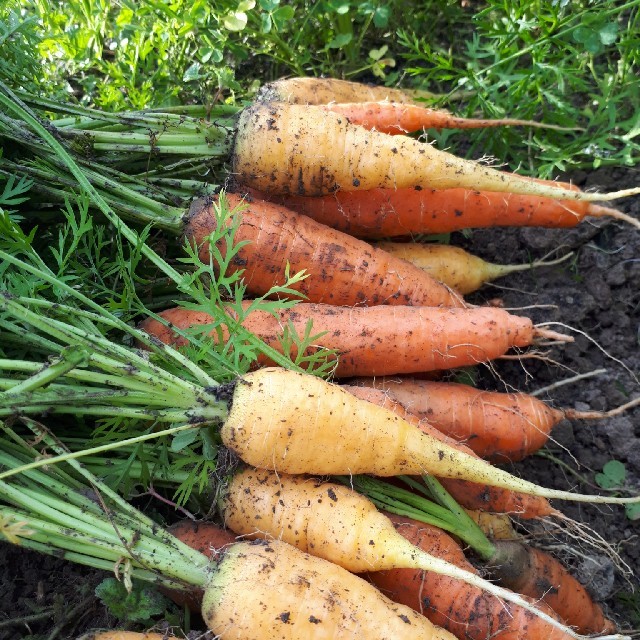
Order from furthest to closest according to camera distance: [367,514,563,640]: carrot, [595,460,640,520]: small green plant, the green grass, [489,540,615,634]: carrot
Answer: the green grass → [595,460,640,520]: small green plant → [489,540,615,634]: carrot → [367,514,563,640]: carrot

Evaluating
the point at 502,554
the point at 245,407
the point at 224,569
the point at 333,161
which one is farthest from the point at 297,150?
the point at 502,554

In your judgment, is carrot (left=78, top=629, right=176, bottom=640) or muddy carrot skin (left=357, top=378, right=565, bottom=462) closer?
carrot (left=78, top=629, right=176, bottom=640)

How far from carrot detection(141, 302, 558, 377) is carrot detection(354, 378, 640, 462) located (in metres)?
0.08

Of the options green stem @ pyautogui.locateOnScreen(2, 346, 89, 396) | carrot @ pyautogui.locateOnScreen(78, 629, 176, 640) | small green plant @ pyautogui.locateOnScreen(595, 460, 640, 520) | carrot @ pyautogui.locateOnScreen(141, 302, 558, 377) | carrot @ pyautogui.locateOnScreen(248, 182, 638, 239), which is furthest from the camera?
carrot @ pyautogui.locateOnScreen(248, 182, 638, 239)

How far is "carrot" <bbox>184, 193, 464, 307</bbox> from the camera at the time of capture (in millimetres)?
2305

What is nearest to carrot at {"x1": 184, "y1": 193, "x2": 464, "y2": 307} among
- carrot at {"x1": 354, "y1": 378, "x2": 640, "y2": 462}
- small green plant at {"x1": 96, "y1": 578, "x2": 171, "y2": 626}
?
carrot at {"x1": 354, "y1": 378, "x2": 640, "y2": 462}

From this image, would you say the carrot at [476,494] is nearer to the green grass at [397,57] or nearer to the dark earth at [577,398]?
the dark earth at [577,398]

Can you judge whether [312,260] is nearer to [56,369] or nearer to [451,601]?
[56,369]

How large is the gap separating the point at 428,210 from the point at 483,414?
85 centimetres

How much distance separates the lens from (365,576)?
6.58 feet

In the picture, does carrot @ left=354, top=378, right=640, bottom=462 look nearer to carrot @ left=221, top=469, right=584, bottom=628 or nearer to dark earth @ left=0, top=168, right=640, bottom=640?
dark earth @ left=0, top=168, right=640, bottom=640

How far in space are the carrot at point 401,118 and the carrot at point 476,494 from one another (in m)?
1.12

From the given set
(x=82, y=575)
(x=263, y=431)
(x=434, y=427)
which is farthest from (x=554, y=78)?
(x=82, y=575)

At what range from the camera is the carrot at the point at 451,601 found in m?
2.00
